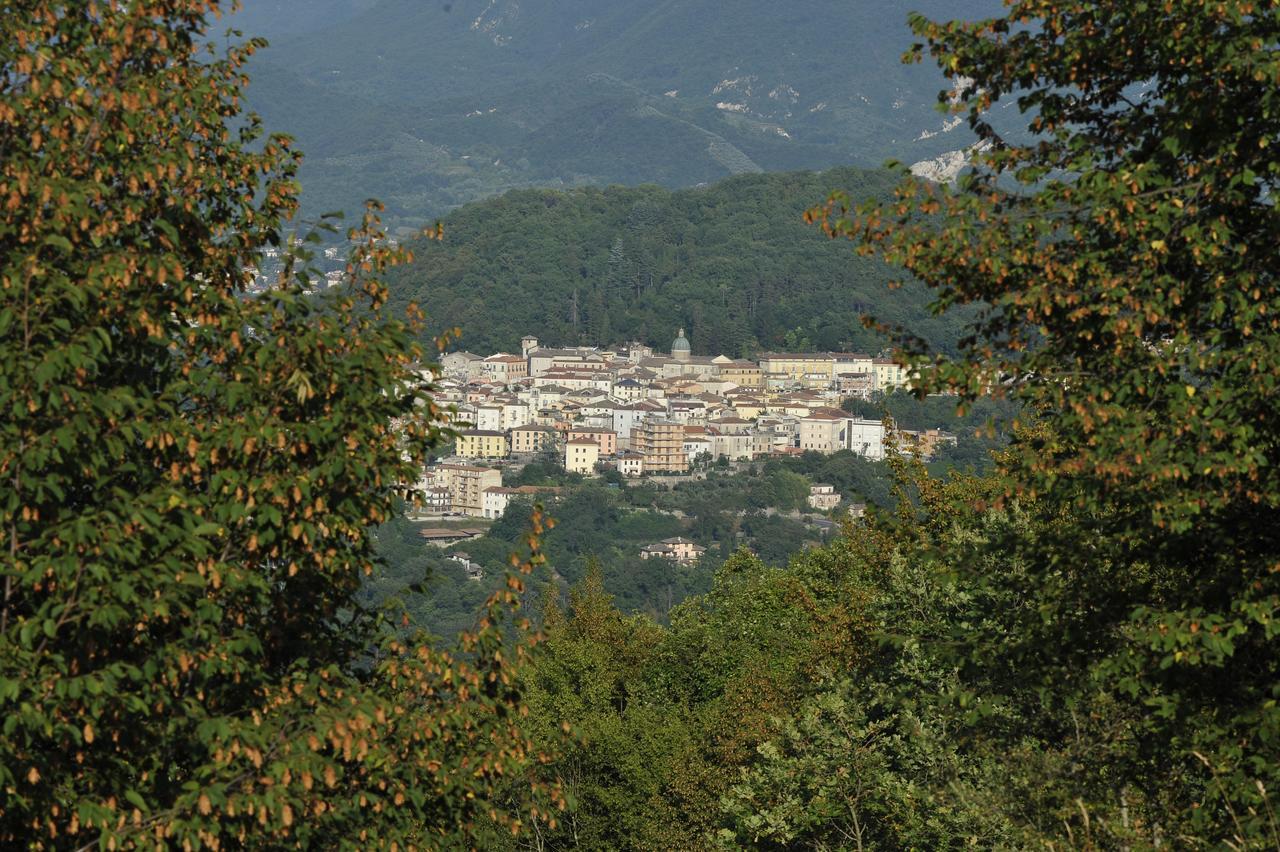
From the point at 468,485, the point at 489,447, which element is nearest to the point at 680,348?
the point at 489,447

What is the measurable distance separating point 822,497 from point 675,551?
23.2 meters

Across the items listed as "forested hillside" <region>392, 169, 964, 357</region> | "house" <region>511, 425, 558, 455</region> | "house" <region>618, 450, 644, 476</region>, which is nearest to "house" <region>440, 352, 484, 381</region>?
"forested hillside" <region>392, 169, 964, 357</region>

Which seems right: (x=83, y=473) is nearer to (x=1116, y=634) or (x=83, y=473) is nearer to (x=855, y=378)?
(x=1116, y=634)

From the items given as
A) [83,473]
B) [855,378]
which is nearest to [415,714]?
[83,473]

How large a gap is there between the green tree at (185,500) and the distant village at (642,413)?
108109mm

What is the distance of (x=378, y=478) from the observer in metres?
7.52

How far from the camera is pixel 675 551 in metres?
102

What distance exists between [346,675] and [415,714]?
539mm

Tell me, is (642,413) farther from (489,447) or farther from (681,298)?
(681,298)

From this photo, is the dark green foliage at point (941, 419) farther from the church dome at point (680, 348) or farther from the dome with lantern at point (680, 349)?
the church dome at point (680, 348)

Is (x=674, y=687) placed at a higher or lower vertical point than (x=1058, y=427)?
lower

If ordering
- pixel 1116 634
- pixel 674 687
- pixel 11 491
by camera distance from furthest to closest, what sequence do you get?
pixel 674 687
pixel 1116 634
pixel 11 491

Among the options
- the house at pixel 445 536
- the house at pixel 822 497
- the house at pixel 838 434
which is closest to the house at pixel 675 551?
the house at pixel 445 536

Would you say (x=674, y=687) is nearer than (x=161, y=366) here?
No
